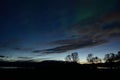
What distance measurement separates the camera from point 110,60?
15225cm

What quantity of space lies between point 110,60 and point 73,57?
42425 millimetres

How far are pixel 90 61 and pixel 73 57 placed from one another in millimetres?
26607

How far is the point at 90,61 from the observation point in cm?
14988

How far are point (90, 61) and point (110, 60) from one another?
19039 mm

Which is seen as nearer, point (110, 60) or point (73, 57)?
point (73, 57)

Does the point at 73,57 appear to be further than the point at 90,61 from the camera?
No

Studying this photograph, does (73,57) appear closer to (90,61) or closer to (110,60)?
(90,61)

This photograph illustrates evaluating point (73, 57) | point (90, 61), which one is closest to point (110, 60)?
point (90, 61)

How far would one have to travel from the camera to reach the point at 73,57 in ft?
427
